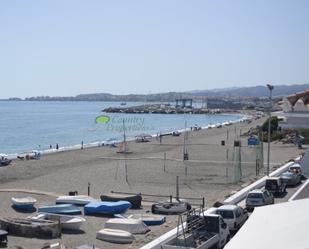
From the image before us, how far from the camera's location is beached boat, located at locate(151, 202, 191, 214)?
23.5 metres

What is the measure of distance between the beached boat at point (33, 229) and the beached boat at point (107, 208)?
3.81m

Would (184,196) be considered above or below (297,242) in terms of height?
below

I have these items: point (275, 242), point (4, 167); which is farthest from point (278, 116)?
point (275, 242)

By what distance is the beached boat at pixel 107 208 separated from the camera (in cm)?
2353

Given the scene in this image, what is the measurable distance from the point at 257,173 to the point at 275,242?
1060 inches

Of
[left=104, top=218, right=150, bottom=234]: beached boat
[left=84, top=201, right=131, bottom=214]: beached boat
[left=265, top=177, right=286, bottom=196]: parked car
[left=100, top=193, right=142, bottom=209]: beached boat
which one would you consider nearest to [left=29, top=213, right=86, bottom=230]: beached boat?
[left=104, top=218, right=150, bottom=234]: beached boat

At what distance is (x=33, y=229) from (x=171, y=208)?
6.50 metres

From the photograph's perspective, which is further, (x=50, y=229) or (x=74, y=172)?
(x=74, y=172)

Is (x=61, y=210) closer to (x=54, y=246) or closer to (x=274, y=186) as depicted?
(x=54, y=246)

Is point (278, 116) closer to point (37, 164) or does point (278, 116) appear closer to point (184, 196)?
point (37, 164)

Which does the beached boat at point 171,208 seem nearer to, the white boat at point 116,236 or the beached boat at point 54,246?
the white boat at point 116,236

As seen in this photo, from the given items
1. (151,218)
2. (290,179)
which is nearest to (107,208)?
(151,218)

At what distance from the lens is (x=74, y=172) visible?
40062 millimetres

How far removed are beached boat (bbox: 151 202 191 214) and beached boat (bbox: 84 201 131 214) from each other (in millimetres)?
1274
